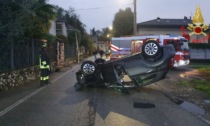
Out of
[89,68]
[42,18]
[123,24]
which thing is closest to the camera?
[89,68]

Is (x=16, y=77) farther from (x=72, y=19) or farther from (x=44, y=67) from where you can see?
(x=72, y=19)

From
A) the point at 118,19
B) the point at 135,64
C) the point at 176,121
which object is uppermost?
the point at 118,19

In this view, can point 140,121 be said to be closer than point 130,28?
Yes

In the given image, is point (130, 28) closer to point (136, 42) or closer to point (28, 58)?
point (136, 42)

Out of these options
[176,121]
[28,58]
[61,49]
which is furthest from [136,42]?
[176,121]

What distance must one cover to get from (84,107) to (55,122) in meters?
1.94

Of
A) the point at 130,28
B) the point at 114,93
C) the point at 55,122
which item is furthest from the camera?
the point at 130,28

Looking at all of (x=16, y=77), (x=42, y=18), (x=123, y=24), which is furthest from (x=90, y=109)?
(x=123, y=24)

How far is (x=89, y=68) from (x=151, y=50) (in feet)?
8.27

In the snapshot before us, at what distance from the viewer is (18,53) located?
15672 mm

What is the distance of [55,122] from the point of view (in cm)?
753

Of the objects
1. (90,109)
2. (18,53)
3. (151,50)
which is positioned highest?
(151,50)

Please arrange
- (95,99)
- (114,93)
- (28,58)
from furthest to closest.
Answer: (28,58) → (114,93) → (95,99)

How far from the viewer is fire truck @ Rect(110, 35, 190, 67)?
26234 mm
